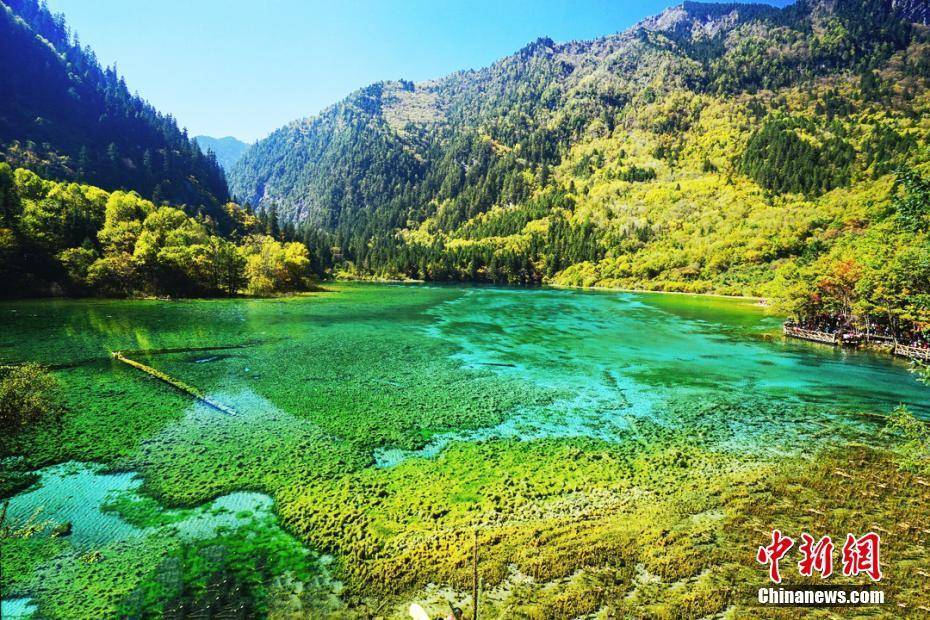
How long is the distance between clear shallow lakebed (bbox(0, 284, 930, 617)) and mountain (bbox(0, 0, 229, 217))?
130m

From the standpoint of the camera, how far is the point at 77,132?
516ft

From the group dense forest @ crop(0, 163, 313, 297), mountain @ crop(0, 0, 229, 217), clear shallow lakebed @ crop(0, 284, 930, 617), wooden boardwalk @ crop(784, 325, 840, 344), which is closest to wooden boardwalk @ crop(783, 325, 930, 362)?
wooden boardwalk @ crop(784, 325, 840, 344)

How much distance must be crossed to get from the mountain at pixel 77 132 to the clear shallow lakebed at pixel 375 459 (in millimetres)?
129872

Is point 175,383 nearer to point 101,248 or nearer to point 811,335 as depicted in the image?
point 101,248

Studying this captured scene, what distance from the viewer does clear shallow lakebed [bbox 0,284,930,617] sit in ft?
37.0

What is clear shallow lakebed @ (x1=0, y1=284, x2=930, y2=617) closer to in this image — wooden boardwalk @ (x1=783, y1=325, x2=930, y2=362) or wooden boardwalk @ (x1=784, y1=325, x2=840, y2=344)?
wooden boardwalk @ (x1=783, y1=325, x2=930, y2=362)

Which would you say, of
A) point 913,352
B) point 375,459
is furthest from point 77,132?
point 913,352

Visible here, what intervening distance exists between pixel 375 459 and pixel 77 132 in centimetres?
21456

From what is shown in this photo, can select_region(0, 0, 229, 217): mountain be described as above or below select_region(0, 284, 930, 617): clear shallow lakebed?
above

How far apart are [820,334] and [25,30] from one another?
300010mm

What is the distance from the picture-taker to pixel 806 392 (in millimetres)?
32250

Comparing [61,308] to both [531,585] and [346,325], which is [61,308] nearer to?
[346,325]

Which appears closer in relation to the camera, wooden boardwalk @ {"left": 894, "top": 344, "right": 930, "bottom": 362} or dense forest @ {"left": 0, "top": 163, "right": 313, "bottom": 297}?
wooden boardwalk @ {"left": 894, "top": 344, "right": 930, "bottom": 362}

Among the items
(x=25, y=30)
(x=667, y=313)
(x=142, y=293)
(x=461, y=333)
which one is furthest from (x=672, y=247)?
(x=25, y=30)
